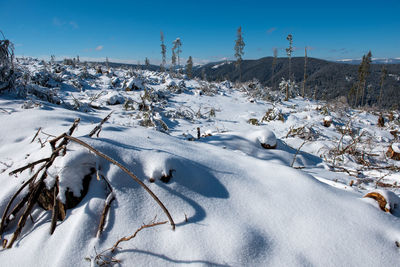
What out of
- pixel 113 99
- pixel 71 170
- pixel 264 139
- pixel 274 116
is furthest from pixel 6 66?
pixel 274 116

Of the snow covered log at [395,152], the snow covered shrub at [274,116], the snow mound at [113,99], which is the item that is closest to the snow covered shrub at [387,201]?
the snow covered log at [395,152]

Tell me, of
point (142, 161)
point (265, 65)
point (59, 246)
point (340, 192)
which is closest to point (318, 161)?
point (340, 192)

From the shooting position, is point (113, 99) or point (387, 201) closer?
point (387, 201)

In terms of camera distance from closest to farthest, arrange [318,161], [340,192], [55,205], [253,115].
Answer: [55,205]
[340,192]
[318,161]
[253,115]

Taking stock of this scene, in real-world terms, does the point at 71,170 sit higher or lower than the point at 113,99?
lower

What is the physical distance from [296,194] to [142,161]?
1.06 m

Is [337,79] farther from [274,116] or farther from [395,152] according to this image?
[395,152]

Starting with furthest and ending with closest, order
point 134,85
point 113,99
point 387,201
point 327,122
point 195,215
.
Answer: point 134,85 < point 327,122 < point 113,99 < point 387,201 < point 195,215

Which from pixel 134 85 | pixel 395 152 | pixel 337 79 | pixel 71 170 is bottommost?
pixel 395 152

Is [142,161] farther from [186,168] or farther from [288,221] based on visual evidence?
[288,221]

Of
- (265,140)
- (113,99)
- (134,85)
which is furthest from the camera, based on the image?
(134,85)

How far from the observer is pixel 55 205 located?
41.2 inches

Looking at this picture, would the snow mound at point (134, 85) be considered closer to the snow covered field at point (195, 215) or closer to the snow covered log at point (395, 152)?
the snow covered field at point (195, 215)

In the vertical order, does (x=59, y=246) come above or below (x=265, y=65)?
below
